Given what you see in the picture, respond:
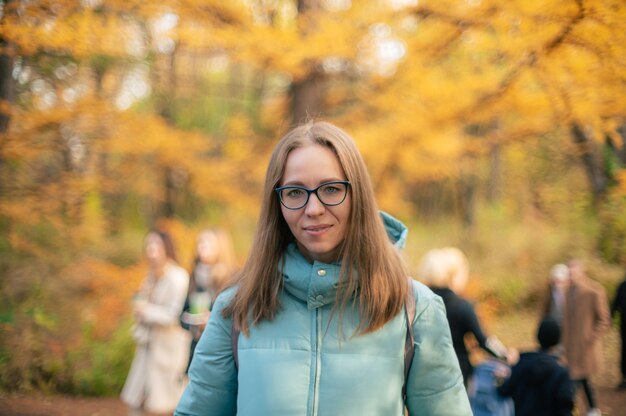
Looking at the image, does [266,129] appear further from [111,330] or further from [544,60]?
[544,60]

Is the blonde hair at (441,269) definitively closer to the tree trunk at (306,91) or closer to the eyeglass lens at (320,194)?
the eyeglass lens at (320,194)

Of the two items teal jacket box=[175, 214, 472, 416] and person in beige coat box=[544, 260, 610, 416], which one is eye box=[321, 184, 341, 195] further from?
person in beige coat box=[544, 260, 610, 416]

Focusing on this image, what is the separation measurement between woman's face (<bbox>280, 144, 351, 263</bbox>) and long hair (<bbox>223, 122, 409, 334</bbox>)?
2 cm

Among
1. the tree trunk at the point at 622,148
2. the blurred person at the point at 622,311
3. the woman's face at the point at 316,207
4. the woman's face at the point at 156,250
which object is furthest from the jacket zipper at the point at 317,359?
the blurred person at the point at 622,311

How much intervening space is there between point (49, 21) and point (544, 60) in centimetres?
455

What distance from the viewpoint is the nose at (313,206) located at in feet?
5.02

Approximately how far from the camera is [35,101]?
22.0ft

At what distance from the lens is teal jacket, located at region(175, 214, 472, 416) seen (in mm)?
1464

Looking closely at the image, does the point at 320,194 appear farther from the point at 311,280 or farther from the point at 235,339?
the point at 235,339

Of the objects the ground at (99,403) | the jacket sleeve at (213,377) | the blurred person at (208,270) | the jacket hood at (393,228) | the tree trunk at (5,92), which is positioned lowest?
the ground at (99,403)

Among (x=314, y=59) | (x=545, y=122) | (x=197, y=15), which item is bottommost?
(x=545, y=122)

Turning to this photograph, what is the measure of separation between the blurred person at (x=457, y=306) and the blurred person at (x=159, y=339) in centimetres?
225

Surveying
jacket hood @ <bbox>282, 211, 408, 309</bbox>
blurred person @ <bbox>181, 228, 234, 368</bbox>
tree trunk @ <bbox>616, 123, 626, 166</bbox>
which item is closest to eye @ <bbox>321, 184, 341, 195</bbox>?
jacket hood @ <bbox>282, 211, 408, 309</bbox>

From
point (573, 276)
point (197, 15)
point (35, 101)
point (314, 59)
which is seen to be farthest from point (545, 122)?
point (35, 101)
